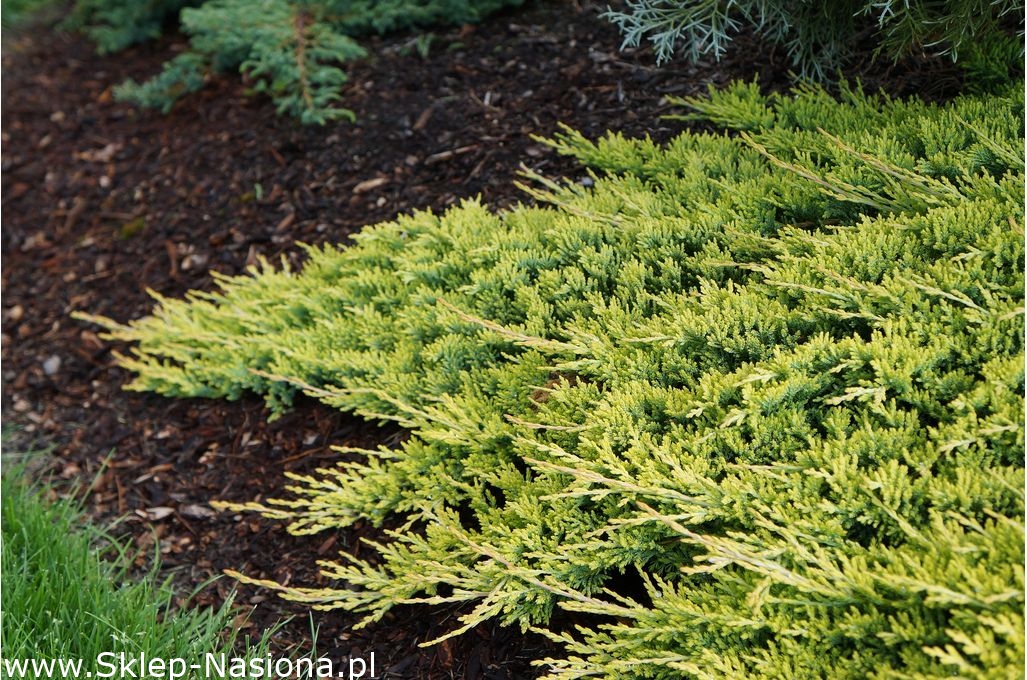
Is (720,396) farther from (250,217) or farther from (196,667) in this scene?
(250,217)

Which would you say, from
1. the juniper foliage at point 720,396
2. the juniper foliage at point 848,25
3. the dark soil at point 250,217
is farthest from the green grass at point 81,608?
the juniper foliage at point 848,25

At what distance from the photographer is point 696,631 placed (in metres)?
1.98

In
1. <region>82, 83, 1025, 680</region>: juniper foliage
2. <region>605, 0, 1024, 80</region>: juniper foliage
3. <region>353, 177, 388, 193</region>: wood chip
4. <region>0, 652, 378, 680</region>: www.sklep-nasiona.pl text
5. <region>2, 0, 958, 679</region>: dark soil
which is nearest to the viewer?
<region>82, 83, 1025, 680</region>: juniper foliage

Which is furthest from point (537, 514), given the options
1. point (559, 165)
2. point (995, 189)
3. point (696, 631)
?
point (559, 165)

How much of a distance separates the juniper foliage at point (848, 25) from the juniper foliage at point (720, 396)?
0.25m

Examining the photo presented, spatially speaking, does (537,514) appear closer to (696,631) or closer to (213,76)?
(696,631)

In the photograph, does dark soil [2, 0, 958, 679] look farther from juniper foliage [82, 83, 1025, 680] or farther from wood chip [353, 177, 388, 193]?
juniper foliage [82, 83, 1025, 680]

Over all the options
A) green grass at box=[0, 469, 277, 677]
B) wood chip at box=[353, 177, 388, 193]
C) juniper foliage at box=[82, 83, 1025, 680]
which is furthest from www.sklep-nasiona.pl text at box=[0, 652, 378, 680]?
wood chip at box=[353, 177, 388, 193]

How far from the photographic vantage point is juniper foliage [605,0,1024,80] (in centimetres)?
284

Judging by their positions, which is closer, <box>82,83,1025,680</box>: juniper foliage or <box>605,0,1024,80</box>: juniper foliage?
<box>82,83,1025,680</box>: juniper foliage

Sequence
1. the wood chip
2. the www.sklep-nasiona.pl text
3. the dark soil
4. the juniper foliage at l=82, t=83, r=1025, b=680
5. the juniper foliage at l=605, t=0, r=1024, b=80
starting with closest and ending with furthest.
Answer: the juniper foliage at l=82, t=83, r=1025, b=680
the www.sklep-nasiona.pl text
the juniper foliage at l=605, t=0, r=1024, b=80
the dark soil
the wood chip

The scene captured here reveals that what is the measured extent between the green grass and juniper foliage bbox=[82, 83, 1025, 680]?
31cm

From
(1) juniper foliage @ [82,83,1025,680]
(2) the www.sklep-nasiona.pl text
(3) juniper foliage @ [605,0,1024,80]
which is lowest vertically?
(2) the www.sklep-nasiona.pl text

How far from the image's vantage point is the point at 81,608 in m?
2.74
